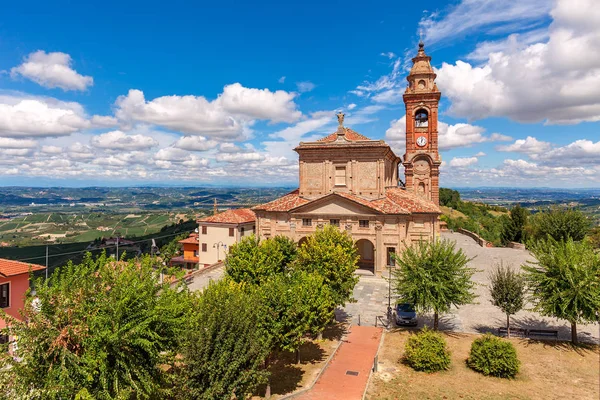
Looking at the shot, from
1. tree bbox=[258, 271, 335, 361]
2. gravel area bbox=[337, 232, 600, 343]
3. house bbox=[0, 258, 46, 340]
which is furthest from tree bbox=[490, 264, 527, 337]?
house bbox=[0, 258, 46, 340]

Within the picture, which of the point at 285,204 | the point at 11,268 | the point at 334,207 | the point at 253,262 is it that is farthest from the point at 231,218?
the point at 11,268

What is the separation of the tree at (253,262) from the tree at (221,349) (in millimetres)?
7244

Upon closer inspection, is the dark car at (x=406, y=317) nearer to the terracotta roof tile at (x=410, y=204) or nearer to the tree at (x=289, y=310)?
the tree at (x=289, y=310)

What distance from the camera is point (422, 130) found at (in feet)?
174

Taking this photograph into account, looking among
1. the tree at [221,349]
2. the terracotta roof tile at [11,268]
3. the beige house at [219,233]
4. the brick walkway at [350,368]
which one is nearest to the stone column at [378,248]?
the brick walkway at [350,368]

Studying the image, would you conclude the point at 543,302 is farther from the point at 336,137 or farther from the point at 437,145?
the point at 437,145

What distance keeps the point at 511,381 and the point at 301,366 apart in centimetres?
1001

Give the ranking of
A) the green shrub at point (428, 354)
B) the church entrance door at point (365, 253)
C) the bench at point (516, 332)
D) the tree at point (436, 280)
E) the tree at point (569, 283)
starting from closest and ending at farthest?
the green shrub at point (428, 354), the tree at point (569, 283), the tree at point (436, 280), the bench at point (516, 332), the church entrance door at point (365, 253)

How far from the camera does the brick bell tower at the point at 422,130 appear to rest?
52062mm

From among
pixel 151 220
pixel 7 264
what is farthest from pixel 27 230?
pixel 7 264

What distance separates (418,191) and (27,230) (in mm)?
142568

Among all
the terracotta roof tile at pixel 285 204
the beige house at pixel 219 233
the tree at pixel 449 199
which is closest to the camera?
the terracotta roof tile at pixel 285 204

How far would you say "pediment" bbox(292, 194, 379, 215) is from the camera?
37.5 m

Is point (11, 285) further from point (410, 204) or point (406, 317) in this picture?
point (410, 204)
